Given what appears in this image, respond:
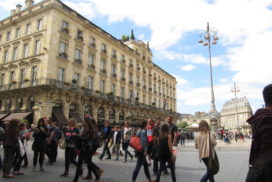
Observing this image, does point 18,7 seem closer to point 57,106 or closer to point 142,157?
point 57,106

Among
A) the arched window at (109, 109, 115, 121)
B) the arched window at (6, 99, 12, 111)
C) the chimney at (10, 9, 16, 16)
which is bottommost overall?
the arched window at (109, 109, 115, 121)

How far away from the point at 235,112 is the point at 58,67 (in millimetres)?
121454

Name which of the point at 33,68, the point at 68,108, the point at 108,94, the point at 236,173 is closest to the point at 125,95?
the point at 108,94

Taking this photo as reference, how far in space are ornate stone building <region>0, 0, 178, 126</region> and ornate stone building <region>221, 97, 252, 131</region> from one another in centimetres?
9742

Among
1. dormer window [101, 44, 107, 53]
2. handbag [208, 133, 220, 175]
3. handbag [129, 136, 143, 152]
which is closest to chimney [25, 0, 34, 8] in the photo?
dormer window [101, 44, 107, 53]

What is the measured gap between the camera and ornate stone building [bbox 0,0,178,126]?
986 inches

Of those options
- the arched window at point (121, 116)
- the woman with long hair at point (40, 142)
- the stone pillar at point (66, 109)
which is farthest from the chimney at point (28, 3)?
the woman with long hair at point (40, 142)

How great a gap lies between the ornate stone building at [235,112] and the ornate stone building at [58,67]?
97.4 metres

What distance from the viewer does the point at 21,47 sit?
92.9 feet

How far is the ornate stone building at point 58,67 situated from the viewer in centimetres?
2505

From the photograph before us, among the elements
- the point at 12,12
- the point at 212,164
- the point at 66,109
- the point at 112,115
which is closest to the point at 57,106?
the point at 66,109

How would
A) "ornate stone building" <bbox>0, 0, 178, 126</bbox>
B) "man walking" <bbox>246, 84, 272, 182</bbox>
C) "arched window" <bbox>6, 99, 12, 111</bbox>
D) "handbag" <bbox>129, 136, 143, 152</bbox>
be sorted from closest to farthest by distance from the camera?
"man walking" <bbox>246, 84, 272, 182</bbox>, "handbag" <bbox>129, 136, 143, 152</bbox>, "ornate stone building" <bbox>0, 0, 178, 126</bbox>, "arched window" <bbox>6, 99, 12, 111</bbox>

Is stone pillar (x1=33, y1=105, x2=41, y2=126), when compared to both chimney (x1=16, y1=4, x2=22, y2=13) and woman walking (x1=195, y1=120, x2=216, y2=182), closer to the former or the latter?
chimney (x1=16, y1=4, x2=22, y2=13)

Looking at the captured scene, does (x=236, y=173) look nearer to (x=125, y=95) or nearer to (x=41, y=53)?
(x=41, y=53)
